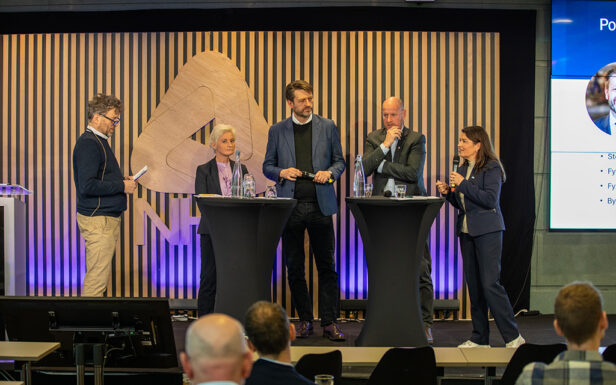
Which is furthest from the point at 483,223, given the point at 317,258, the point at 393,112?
the point at 317,258

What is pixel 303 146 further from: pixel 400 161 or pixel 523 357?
pixel 523 357

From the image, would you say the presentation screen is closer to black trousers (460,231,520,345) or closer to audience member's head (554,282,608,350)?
black trousers (460,231,520,345)

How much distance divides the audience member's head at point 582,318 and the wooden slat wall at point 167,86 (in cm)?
439

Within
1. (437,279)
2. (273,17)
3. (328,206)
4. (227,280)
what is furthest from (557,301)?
(273,17)

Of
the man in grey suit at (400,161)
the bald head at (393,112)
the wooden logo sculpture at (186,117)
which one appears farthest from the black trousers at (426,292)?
the wooden logo sculpture at (186,117)

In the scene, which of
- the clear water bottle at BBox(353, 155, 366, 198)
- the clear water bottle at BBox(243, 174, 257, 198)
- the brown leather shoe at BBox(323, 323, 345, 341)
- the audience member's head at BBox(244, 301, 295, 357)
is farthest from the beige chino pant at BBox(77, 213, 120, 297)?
the audience member's head at BBox(244, 301, 295, 357)

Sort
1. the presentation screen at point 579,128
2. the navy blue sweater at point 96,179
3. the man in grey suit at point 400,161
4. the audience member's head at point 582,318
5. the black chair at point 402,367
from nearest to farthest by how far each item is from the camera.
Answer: the audience member's head at point 582,318 < the black chair at point 402,367 < the navy blue sweater at point 96,179 < the man in grey suit at point 400,161 < the presentation screen at point 579,128

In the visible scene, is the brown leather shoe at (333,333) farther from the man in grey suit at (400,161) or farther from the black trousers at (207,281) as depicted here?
the black trousers at (207,281)

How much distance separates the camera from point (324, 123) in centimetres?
532

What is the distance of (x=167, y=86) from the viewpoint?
658cm

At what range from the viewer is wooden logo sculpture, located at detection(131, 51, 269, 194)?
21.5 feet

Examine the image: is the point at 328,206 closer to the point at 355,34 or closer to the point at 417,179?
the point at 417,179

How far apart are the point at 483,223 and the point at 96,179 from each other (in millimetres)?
2767

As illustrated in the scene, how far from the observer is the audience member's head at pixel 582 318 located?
206 cm
